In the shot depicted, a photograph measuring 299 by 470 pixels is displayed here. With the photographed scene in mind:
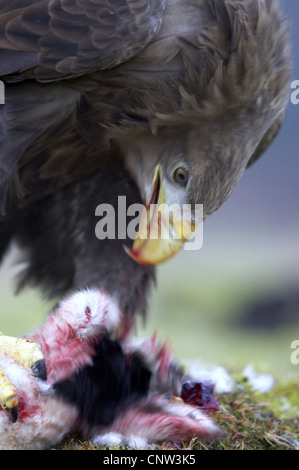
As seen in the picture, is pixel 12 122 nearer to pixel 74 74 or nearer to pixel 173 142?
pixel 74 74

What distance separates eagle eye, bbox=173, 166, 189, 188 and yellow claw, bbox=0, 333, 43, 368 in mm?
812

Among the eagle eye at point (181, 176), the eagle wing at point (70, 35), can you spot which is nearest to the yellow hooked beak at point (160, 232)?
the eagle eye at point (181, 176)

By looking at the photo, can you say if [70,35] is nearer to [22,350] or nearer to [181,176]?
[181,176]

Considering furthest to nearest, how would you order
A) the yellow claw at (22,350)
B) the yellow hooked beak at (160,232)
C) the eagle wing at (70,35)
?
the yellow hooked beak at (160,232), the eagle wing at (70,35), the yellow claw at (22,350)

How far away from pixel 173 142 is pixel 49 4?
659mm

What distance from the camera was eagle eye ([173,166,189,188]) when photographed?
2.69 meters

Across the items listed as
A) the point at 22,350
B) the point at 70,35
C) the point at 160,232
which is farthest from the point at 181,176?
the point at 22,350

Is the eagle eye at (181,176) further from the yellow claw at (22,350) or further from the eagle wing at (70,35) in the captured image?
the yellow claw at (22,350)

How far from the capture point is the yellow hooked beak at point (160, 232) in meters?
2.65

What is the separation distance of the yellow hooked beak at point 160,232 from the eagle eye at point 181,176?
0.07m

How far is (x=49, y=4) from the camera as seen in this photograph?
7.98 ft

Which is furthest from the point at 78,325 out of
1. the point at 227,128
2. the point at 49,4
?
the point at 49,4

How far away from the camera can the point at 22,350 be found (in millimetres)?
2240

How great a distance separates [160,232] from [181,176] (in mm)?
217
